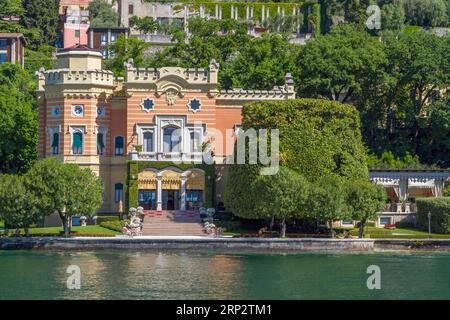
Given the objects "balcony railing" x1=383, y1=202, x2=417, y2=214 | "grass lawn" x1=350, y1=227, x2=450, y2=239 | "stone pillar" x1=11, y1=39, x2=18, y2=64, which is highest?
"stone pillar" x1=11, y1=39, x2=18, y2=64

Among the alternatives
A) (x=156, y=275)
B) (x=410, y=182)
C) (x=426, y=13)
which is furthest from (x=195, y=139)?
(x=426, y=13)

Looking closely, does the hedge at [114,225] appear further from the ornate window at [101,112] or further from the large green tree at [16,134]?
the large green tree at [16,134]

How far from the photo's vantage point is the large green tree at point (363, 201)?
80.4m

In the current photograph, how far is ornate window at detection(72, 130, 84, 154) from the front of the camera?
89.8 meters

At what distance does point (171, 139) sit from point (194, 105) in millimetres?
2695

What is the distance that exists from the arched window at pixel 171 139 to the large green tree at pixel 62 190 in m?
10.5

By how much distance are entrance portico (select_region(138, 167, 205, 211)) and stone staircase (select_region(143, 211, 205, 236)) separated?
1.44 m

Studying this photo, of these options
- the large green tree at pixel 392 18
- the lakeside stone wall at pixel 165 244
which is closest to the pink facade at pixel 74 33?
the large green tree at pixel 392 18

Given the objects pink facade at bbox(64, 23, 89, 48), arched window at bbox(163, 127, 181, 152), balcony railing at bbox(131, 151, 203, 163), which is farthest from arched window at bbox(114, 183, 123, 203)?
pink facade at bbox(64, 23, 89, 48)

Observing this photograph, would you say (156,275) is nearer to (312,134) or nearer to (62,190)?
(62,190)

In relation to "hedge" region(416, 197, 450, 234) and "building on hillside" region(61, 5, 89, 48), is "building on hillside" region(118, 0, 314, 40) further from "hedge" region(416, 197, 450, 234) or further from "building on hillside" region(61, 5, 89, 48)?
"hedge" region(416, 197, 450, 234)

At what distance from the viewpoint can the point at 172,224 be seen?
84875 millimetres
